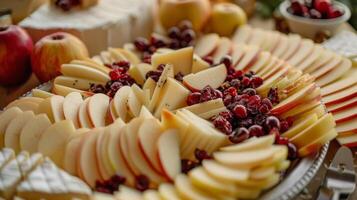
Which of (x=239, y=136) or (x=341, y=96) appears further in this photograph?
(x=341, y=96)

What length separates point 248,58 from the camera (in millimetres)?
2055

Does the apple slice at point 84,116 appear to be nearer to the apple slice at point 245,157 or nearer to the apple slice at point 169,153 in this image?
the apple slice at point 169,153

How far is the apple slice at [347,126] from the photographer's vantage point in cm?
177

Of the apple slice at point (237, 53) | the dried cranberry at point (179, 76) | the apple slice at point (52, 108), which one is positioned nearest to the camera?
the apple slice at point (52, 108)

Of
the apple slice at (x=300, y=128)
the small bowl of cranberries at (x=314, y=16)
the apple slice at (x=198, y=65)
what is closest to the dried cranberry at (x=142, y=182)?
the apple slice at (x=300, y=128)

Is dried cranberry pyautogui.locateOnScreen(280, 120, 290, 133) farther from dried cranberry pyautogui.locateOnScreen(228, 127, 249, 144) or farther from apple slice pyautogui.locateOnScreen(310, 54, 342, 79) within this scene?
apple slice pyautogui.locateOnScreen(310, 54, 342, 79)

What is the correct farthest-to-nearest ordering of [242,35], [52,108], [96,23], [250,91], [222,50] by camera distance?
[242,35] < [96,23] < [222,50] < [250,91] < [52,108]

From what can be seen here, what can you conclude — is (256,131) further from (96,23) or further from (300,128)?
(96,23)

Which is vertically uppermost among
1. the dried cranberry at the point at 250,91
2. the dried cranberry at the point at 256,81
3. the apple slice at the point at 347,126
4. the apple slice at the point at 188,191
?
the apple slice at the point at 188,191

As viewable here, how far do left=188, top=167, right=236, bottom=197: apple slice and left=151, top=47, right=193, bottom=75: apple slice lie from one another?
0.62 meters

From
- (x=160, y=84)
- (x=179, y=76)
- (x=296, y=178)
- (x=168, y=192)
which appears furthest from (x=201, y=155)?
(x=179, y=76)

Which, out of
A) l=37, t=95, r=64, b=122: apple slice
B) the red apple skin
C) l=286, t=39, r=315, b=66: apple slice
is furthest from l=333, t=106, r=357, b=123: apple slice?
the red apple skin

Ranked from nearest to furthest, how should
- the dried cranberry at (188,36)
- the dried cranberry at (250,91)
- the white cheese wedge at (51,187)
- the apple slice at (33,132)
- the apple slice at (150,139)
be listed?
the white cheese wedge at (51,187), the apple slice at (150,139), the apple slice at (33,132), the dried cranberry at (250,91), the dried cranberry at (188,36)

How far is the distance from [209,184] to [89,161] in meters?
0.33
